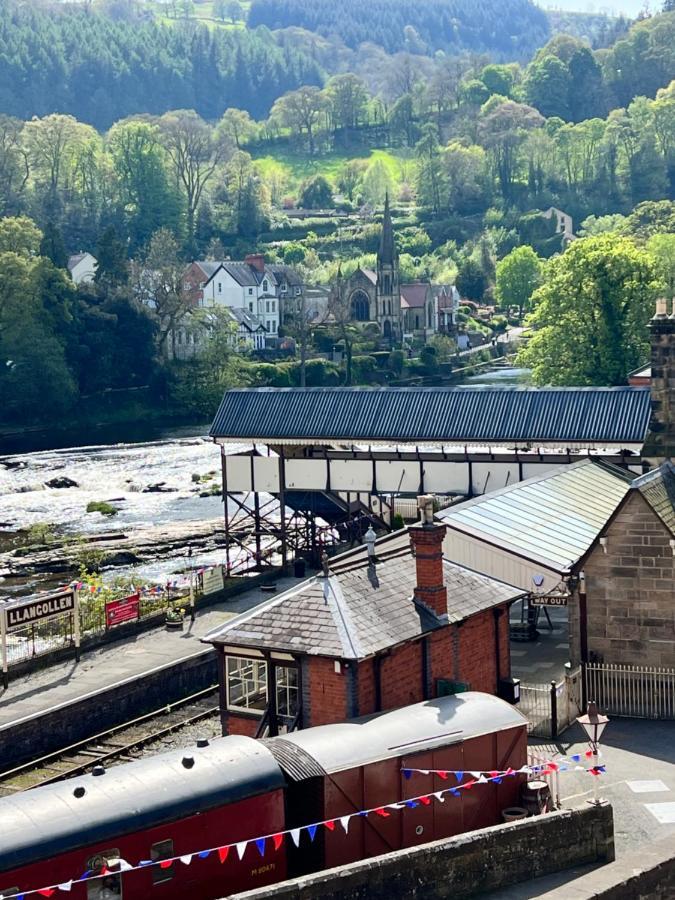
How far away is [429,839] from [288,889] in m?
4.22

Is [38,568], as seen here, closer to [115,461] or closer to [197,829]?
[115,461]

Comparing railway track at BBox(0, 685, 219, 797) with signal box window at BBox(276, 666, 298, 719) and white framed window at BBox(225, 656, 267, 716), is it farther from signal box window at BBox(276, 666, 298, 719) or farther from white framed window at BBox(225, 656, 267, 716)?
signal box window at BBox(276, 666, 298, 719)

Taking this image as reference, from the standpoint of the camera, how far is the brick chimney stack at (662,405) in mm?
38719

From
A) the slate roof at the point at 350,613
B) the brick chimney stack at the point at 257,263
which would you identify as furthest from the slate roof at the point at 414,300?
the slate roof at the point at 350,613

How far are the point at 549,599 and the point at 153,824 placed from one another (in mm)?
15523

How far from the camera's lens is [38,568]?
6312cm

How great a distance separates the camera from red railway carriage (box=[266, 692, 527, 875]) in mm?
22984

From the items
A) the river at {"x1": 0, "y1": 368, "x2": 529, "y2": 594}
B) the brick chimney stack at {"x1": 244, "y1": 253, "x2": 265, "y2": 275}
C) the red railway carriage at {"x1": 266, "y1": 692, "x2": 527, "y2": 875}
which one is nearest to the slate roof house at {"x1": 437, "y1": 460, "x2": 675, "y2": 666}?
the red railway carriage at {"x1": 266, "y1": 692, "x2": 527, "y2": 875}

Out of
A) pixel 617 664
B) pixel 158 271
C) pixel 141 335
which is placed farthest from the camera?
pixel 158 271

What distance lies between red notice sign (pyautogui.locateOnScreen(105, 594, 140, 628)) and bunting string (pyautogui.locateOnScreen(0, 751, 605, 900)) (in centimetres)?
1854

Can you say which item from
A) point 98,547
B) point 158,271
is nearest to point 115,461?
point 98,547

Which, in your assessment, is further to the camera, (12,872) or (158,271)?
(158,271)

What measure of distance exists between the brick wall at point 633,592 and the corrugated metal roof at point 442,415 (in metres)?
15.1

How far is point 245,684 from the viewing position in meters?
28.7
